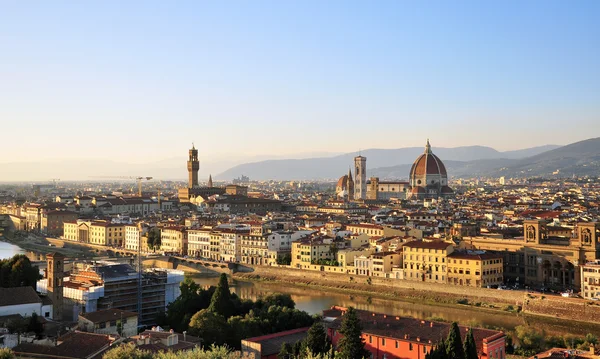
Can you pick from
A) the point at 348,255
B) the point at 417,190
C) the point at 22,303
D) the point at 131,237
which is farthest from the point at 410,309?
the point at 417,190

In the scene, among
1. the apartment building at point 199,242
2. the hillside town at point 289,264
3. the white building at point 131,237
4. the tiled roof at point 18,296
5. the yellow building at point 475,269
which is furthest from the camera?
the white building at point 131,237

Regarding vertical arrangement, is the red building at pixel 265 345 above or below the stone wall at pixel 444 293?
above

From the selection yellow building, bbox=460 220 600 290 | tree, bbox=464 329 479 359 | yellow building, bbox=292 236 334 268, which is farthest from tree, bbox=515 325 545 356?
yellow building, bbox=292 236 334 268

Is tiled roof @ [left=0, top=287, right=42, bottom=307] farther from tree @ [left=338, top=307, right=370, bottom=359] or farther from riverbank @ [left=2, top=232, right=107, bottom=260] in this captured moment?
riverbank @ [left=2, top=232, right=107, bottom=260]

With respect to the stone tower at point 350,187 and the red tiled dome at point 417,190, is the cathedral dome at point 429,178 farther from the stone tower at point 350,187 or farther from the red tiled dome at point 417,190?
the stone tower at point 350,187

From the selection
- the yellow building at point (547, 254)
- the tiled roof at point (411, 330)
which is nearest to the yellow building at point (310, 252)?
the yellow building at point (547, 254)

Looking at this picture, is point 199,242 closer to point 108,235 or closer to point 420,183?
point 108,235
